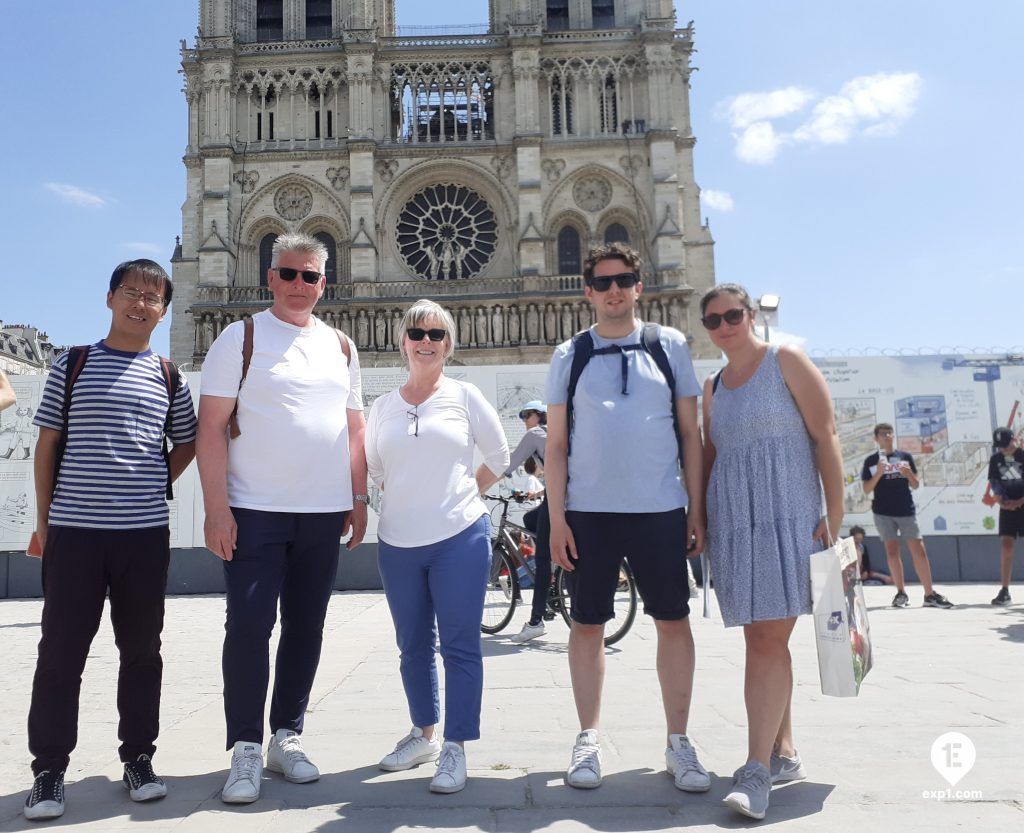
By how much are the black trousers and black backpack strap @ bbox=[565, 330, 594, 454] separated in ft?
5.05

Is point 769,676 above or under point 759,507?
under

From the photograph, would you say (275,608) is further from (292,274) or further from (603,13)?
(603,13)

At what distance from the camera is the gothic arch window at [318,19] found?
3180cm

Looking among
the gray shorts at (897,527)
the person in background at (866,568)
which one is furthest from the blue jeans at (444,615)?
the person in background at (866,568)

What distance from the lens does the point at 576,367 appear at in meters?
3.31

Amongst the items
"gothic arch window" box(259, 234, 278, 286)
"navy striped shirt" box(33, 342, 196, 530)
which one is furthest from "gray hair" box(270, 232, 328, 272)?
"gothic arch window" box(259, 234, 278, 286)

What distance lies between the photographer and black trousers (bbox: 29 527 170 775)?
2.99m

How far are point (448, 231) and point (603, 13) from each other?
9982mm

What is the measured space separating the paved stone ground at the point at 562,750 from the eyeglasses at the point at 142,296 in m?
1.76

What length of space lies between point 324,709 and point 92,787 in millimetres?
1380

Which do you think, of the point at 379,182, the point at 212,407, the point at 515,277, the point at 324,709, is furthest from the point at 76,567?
the point at 379,182

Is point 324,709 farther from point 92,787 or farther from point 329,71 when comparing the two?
point 329,71

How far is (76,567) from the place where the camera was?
3.02m

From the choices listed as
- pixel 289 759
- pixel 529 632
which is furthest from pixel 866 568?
pixel 289 759
